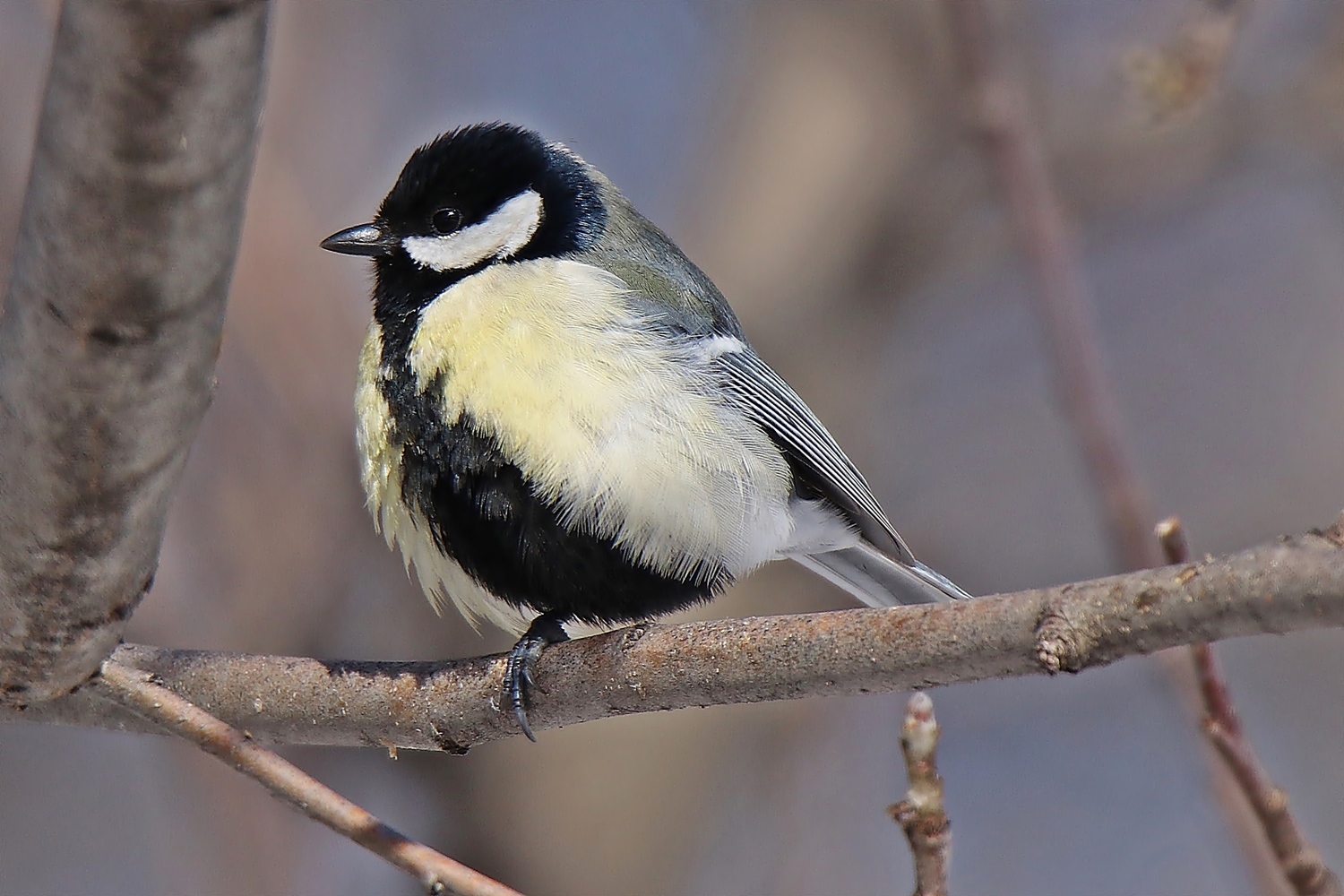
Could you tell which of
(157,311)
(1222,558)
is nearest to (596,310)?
(157,311)

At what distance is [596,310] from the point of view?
234cm

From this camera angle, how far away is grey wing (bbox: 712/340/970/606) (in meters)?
2.57

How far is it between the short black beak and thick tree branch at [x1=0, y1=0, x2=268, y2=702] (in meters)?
1.09

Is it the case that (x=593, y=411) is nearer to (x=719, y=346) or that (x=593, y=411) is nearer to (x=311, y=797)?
(x=719, y=346)

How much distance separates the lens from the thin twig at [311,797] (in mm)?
1470

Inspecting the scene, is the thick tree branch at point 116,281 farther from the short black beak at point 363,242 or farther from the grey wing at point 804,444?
the grey wing at point 804,444

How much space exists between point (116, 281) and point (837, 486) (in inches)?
65.7

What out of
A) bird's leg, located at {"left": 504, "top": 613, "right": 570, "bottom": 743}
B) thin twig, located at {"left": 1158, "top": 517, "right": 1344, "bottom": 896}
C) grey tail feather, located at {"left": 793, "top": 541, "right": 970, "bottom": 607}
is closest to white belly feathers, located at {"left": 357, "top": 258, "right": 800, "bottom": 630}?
bird's leg, located at {"left": 504, "top": 613, "right": 570, "bottom": 743}

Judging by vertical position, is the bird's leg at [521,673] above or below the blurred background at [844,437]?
below

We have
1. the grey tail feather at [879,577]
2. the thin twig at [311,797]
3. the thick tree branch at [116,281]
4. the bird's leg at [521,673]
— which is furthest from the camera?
the grey tail feather at [879,577]

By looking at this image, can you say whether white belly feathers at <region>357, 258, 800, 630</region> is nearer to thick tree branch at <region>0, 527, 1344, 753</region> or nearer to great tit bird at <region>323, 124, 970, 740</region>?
great tit bird at <region>323, 124, 970, 740</region>

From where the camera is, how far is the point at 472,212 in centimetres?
261

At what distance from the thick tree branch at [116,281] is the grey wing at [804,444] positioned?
1.26 metres

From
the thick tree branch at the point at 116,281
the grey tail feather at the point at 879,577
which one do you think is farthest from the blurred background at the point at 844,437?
the thick tree branch at the point at 116,281
